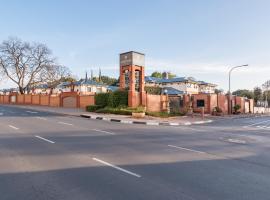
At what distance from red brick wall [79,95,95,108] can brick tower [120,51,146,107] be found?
8.50 m

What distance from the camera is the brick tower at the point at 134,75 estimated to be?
30.8 meters

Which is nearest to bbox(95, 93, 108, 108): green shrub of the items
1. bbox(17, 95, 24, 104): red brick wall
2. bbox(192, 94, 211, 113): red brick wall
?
bbox(192, 94, 211, 113): red brick wall

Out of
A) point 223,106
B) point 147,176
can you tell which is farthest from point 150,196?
point 223,106

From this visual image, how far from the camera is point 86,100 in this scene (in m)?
41.8

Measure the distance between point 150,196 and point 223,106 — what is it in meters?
40.8

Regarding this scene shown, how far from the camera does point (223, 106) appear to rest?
4291 cm

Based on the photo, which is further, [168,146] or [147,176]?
[168,146]

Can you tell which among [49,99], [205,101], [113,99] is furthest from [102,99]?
[49,99]

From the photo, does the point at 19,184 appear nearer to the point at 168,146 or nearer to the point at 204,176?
the point at 204,176

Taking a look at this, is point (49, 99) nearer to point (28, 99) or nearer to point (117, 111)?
point (28, 99)

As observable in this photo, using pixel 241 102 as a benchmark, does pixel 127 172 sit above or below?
below

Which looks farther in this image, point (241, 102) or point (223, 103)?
point (241, 102)

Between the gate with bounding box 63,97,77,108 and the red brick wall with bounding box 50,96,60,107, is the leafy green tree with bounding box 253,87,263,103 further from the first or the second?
the red brick wall with bounding box 50,96,60,107

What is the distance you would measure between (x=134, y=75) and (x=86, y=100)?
13.5 meters
